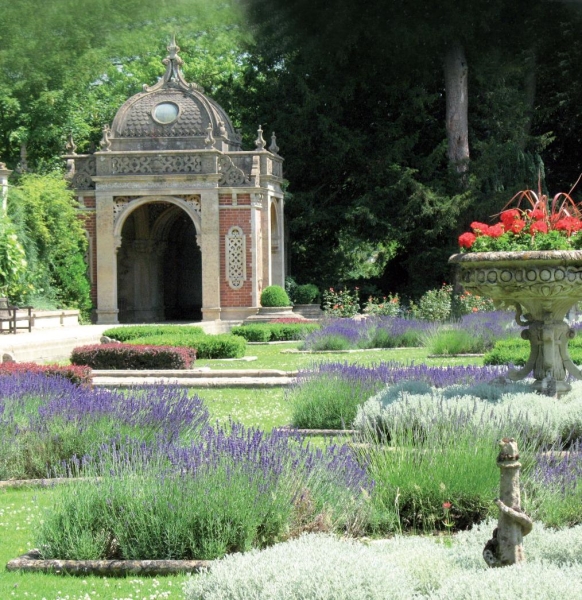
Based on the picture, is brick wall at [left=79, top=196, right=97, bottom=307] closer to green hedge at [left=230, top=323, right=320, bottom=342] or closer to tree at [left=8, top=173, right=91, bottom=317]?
tree at [left=8, top=173, right=91, bottom=317]

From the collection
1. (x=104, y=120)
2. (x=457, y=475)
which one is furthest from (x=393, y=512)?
(x=104, y=120)

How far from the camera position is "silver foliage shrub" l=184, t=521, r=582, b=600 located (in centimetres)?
340

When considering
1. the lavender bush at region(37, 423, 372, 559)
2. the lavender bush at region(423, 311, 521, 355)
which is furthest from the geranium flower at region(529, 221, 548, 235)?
the lavender bush at region(423, 311, 521, 355)

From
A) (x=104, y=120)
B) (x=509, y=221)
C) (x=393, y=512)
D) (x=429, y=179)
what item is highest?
(x=104, y=120)

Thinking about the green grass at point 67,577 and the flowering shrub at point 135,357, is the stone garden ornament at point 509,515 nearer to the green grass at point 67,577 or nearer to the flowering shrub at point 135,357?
the green grass at point 67,577

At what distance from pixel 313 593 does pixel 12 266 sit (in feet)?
59.0

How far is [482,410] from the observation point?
7195 millimetres

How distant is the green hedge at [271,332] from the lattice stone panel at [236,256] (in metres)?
4.34

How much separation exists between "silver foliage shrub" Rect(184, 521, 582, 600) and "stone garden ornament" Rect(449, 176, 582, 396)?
3.69 m

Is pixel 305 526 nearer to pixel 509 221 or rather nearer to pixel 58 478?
pixel 58 478

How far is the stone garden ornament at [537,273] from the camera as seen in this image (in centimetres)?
795

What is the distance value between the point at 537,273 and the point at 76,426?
3645 millimetres

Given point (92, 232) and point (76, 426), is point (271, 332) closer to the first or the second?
point (92, 232)

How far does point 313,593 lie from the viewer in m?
3.73
